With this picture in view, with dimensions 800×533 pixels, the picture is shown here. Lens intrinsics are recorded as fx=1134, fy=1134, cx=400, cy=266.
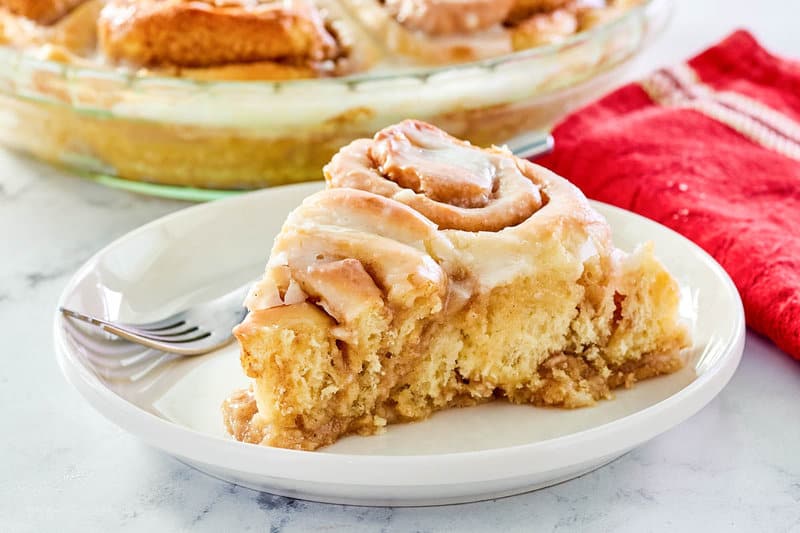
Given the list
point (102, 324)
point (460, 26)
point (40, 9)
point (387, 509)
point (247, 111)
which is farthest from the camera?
point (40, 9)

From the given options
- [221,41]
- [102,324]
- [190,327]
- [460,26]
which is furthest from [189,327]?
[460,26]

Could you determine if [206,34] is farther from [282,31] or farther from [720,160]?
[720,160]

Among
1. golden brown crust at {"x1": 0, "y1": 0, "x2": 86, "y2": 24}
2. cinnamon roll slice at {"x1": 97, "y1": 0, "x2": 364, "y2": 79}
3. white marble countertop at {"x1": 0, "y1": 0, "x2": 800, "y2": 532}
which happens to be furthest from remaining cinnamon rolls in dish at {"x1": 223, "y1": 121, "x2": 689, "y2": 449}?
golden brown crust at {"x1": 0, "y1": 0, "x2": 86, "y2": 24}

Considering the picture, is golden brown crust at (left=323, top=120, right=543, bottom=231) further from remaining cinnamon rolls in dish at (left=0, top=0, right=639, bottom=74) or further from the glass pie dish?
remaining cinnamon rolls in dish at (left=0, top=0, right=639, bottom=74)

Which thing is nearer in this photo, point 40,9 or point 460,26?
point 460,26

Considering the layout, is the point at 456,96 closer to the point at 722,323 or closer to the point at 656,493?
the point at 722,323

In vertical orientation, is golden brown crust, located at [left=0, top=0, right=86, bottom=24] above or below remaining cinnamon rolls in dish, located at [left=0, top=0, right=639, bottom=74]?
below
